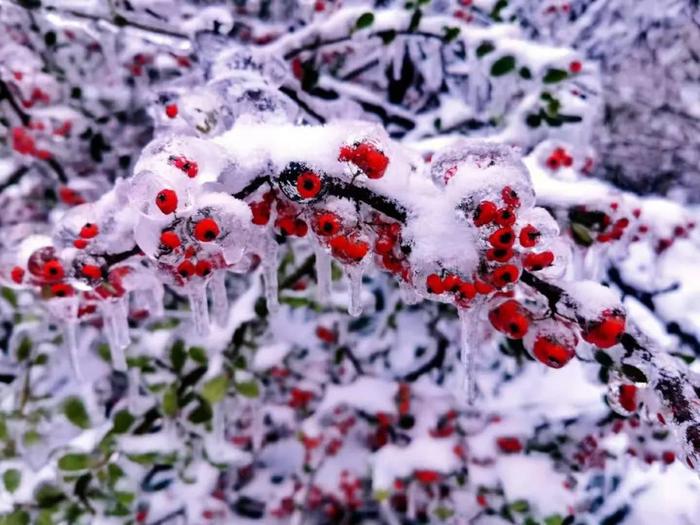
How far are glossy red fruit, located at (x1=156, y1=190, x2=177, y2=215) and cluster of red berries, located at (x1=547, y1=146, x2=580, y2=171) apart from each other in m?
1.68

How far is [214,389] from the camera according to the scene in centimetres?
187

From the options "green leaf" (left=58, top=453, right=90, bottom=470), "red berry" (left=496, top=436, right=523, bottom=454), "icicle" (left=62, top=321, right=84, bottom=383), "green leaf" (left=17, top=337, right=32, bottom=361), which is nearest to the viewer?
"icicle" (left=62, top=321, right=84, bottom=383)

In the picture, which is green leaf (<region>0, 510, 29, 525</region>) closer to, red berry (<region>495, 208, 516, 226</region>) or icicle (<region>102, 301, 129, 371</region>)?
icicle (<region>102, 301, 129, 371</region>)

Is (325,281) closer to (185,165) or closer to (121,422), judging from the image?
(185,165)

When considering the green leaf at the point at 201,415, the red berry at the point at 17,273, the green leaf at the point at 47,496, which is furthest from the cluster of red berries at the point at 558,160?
the green leaf at the point at 47,496

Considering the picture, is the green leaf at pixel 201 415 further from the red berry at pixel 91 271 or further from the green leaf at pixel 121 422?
the red berry at pixel 91 271

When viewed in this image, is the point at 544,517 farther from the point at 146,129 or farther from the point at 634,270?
the point at 146,129

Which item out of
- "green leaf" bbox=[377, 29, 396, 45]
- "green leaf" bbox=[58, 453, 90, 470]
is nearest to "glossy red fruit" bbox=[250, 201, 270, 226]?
"green leaf" bbox=[58, 453, 90, 470]

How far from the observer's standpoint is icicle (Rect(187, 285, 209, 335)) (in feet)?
3.63

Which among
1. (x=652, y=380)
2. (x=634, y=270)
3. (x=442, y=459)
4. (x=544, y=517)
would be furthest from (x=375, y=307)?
(x=652, y=380)

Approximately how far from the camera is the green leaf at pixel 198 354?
1910 millimetres

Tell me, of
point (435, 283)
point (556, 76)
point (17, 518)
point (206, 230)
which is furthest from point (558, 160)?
point (17, 518)

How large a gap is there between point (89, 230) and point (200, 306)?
0.88 feet

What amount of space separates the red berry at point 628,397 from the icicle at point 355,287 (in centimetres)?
54
